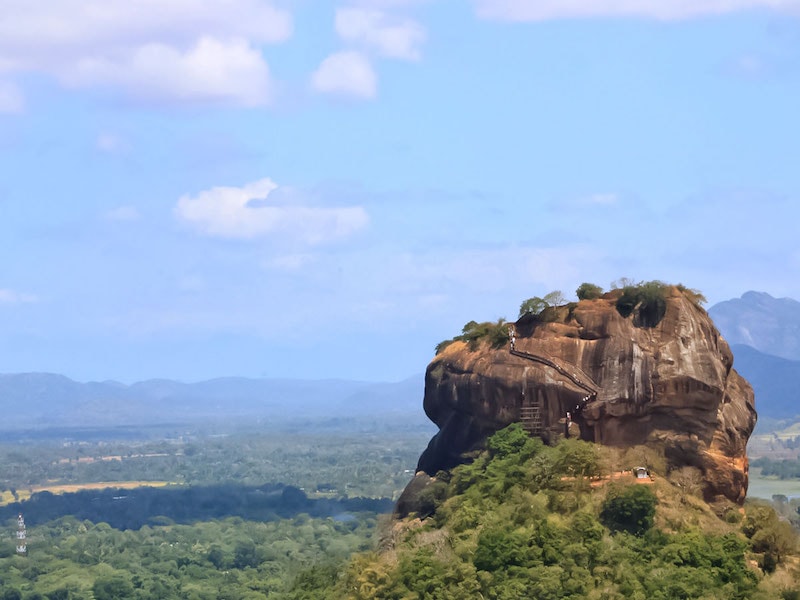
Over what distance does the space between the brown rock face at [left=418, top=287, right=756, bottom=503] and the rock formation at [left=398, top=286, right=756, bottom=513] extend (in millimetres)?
39

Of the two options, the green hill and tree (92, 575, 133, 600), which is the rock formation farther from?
tree (92, 575, 133, 600)

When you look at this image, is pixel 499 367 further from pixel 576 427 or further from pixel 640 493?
pixel 640 493

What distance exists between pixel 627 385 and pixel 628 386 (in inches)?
3.1

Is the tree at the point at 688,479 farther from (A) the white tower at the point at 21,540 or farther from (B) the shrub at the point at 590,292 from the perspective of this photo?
(A) the white tower at the point at 21,540

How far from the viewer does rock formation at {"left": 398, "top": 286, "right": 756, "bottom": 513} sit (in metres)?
65.5

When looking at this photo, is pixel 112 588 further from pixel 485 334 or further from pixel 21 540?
pixel 485 334

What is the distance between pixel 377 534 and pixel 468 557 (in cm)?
1616

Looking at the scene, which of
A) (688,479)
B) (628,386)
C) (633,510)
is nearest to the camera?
(633,510)

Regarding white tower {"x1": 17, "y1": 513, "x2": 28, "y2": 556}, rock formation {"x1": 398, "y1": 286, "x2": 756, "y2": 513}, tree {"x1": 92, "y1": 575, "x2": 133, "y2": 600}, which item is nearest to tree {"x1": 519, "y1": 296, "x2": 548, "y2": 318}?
rock formation {"x1": 398, "y1": 286, "x2": 756, "y2": 513}

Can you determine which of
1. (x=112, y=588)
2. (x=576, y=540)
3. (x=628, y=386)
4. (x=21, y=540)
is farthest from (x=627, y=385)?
(x=21, y=540)

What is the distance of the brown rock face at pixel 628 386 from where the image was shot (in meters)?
65.4

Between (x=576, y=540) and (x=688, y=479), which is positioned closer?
(x=576, y=540)

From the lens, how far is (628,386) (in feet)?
216

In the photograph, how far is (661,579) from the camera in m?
57.0
